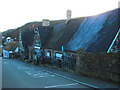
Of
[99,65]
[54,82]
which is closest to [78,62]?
[99,65]

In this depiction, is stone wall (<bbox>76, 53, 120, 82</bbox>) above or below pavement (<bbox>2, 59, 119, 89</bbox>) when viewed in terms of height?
above

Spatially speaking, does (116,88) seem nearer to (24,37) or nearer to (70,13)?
(70,13)

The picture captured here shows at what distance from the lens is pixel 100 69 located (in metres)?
10.9

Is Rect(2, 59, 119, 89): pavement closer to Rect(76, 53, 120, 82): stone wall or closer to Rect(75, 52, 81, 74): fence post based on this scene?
Rect(76, 53, 120, 82): stone wall

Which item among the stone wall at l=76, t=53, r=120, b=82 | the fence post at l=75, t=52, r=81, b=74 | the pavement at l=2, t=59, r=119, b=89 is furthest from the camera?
the fence post at l=75, t=52, r=81, b=74

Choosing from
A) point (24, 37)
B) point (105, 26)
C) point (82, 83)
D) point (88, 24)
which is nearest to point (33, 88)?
point (82, 83)

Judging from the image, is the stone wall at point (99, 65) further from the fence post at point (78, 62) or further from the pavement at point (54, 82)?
the pavement at point (54, 82)

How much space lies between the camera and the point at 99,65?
36.1ft

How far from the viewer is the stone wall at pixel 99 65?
9625 mm

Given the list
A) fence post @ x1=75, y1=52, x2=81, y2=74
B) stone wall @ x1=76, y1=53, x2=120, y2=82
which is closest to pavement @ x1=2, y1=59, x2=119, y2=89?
stone wall @ x1=76, y1=53, x2=120, y2=82

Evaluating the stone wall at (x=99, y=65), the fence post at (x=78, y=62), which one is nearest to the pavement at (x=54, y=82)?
the stone wall at (x=99, y=65)

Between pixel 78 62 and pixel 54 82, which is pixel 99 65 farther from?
pixel 54 82

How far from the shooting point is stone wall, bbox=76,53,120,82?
31.6 feet

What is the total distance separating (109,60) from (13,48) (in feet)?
155
